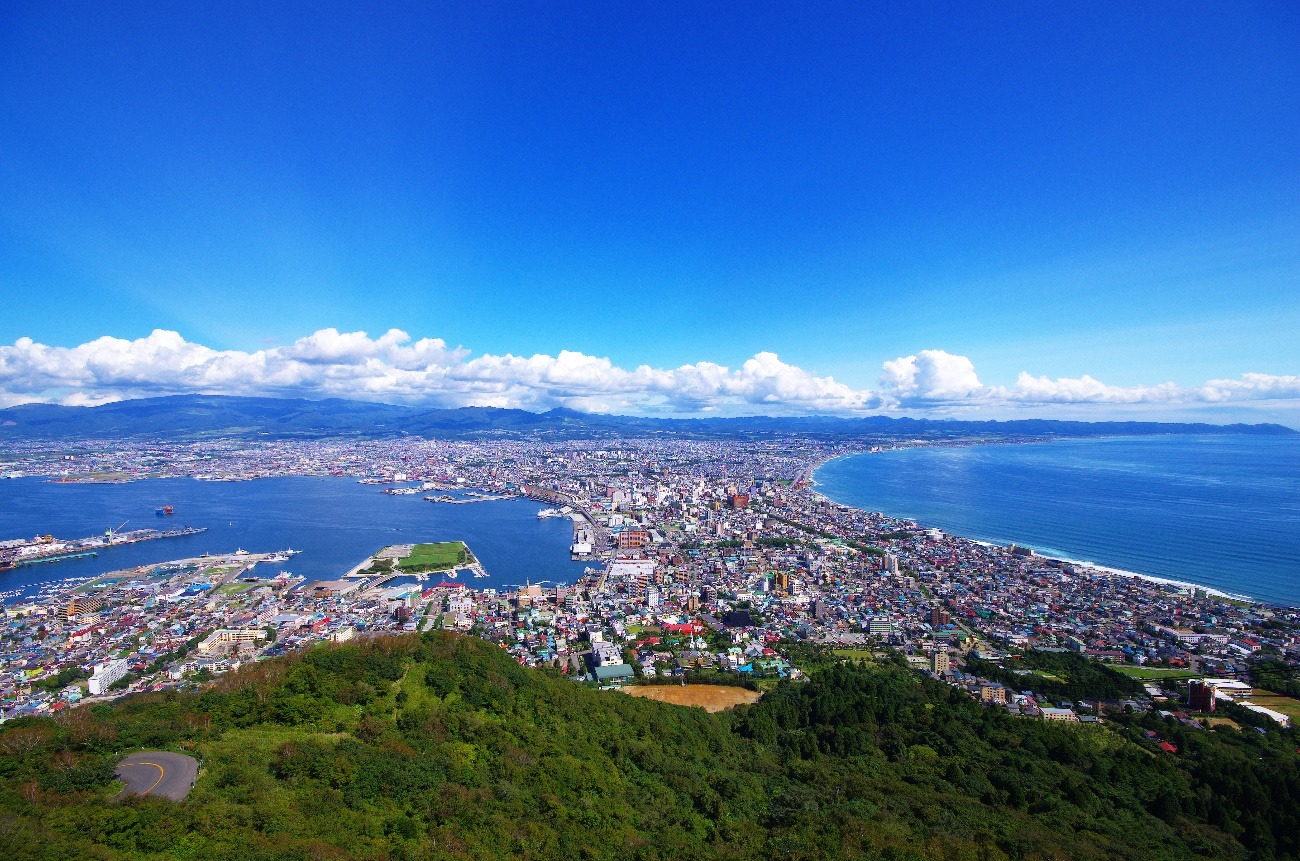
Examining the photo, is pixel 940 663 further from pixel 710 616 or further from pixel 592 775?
pixel 592 775

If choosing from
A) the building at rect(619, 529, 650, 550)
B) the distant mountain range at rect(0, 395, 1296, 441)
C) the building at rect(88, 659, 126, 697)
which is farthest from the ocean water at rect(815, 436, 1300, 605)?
the distant mountain range at rect(0, 395, 1296, 441)

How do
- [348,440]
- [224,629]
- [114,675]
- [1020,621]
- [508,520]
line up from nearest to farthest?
[114,675]
[224,629]
[1020,621]
[508,520]
[348,440]

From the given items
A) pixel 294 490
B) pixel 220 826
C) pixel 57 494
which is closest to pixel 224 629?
pixel 220 826

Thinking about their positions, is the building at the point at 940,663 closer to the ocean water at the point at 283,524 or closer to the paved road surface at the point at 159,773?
the ocean water at the point at 283,524

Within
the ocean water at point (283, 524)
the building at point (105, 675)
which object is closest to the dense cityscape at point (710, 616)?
the building at point (105, 675)

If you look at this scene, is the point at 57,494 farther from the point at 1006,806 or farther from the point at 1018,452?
the point at 1018,452

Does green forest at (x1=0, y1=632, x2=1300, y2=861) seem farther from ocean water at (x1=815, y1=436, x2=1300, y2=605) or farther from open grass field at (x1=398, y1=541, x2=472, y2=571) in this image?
ocean water at (x1=815, y1=436, x2=1300, y2=605)
